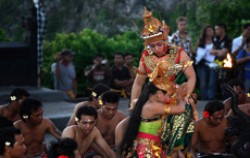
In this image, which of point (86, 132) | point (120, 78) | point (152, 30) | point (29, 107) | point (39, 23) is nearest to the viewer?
point (152, 30)

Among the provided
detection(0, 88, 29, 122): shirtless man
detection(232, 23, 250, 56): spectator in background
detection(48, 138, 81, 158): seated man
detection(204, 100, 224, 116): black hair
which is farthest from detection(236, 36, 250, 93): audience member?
detection(48, 138, 81, 158): seated man

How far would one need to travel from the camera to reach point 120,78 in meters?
12.8

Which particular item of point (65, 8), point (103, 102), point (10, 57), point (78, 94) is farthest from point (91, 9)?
point (103, 102)

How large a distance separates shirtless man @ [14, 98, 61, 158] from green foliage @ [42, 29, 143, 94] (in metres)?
6.11

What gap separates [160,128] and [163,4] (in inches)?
516

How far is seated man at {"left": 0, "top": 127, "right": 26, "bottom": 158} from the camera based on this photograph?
6.68m

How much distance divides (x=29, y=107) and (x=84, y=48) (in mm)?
6874

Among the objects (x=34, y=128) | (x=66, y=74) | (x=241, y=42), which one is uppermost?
(x=241, y=42)

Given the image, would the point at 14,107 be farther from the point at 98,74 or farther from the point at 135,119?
the point at 98,74

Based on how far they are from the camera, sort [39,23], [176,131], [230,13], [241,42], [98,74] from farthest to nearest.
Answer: [230,13] < [39,23] < [98,74] < [241,42] < [176,131]

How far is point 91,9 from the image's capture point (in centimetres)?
2106

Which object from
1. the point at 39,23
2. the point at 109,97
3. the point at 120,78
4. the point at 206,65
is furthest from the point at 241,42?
the point at 109,97

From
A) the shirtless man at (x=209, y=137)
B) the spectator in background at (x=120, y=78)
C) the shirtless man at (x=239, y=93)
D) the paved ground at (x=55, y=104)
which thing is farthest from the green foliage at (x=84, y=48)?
the shirtless man at (x=209, y=137)

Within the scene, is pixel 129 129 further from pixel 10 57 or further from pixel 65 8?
pixel 65 8
